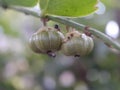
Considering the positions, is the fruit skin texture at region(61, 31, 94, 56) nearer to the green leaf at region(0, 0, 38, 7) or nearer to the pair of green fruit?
the pair of green fruit

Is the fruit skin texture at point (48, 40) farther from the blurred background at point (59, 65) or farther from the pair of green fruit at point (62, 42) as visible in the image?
the blurred background at point (59, 65)

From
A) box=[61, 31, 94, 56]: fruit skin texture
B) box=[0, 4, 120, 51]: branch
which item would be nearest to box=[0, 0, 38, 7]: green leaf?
box=[0, 4, 120, 51]: branch

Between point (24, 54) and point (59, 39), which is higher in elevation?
point (59, 39)

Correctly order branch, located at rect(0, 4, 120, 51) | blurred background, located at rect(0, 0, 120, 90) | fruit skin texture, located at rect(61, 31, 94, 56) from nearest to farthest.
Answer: branch, located at rect(0, 4, 120, 51) → fruit skin texture, located at rect(61, 31, 94, 56) → blurred background, located at rect(0, 0, 120, 90)

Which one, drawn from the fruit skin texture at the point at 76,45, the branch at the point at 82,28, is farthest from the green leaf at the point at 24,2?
the fruit skin texture at the point at 76,45

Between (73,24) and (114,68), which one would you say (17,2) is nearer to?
(73,24)

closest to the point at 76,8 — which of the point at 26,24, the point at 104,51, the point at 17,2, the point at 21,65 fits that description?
the point at 17,2
